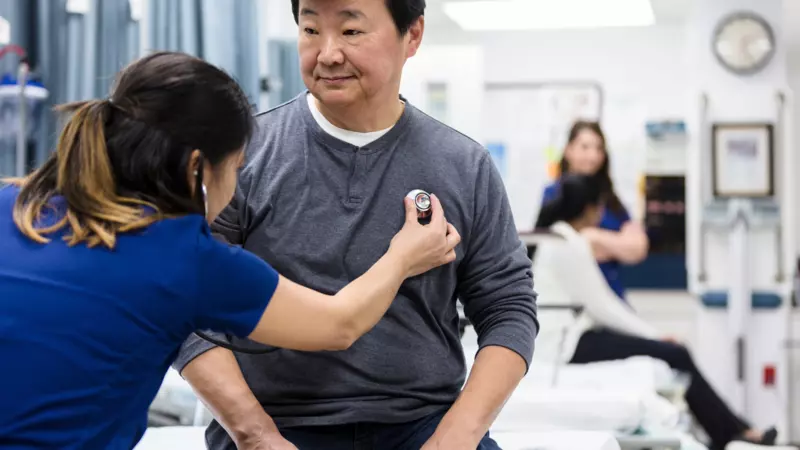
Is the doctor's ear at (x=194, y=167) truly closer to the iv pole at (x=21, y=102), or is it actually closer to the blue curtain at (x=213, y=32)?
the iv pole at (x=21, y=102)

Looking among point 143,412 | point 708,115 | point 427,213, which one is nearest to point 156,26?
point 427,213

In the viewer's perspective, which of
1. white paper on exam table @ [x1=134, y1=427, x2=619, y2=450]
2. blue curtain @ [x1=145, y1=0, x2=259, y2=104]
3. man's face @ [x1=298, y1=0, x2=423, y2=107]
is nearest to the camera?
man's face @ [x1=298, y1=0, x2=423, y2=107]

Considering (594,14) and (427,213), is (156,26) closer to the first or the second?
(427,213)

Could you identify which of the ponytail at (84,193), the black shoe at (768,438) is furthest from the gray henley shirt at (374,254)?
the black shoe at (768,438)

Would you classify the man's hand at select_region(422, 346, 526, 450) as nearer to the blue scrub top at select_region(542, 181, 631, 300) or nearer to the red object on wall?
the blue scrub top at select_region(542, 181, 631, 300)

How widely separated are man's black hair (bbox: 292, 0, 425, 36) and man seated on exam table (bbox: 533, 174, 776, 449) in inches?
92.5

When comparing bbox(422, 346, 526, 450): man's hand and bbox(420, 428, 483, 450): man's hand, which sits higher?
bbox(422, 346, 526, 450): man's hand

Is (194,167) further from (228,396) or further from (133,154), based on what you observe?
(228,396)

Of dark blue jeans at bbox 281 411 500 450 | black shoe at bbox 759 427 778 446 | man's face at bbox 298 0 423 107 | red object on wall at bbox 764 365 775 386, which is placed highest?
man's face at bbox 298 0 423 107

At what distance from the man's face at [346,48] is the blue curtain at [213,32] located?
1.71 metres

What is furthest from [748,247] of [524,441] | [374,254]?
[374,254]

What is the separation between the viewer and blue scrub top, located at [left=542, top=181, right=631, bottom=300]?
425 centimetres

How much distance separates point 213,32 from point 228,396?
2.32 metres

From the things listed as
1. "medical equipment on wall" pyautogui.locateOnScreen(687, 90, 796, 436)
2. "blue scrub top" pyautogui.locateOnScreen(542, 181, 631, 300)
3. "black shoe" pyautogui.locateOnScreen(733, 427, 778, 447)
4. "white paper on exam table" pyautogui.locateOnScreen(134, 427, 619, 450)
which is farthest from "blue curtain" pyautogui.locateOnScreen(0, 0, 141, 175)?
"medical equipment on wall" pyautogui.locateOnScreen(687, 90, 796, 436)
